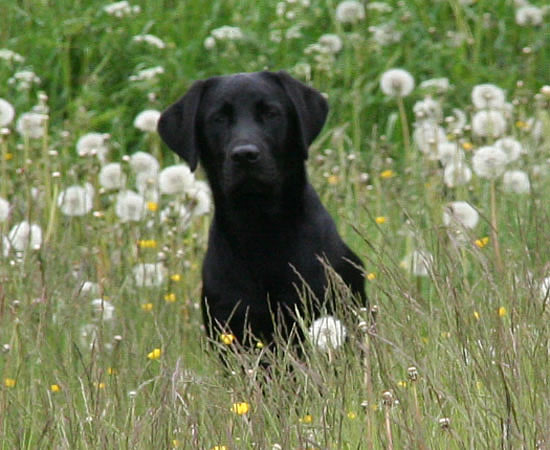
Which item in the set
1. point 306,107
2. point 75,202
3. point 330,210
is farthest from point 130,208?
point 306,107

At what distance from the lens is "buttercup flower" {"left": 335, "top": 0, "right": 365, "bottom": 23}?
7551mm

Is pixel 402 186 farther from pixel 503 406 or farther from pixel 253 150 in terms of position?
pixel 503 406

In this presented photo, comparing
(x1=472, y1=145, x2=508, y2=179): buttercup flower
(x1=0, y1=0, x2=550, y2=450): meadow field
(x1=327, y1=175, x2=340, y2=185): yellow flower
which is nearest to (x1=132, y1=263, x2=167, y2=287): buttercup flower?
(x1=0, y1=0, x2=550, y2=450): meadow field

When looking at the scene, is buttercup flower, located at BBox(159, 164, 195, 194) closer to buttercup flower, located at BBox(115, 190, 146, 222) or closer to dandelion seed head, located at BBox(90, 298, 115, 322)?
buttercup flower, located at BBox(115, 190, 146, 222)

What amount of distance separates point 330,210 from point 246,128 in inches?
45.4

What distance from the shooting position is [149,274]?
4750mm

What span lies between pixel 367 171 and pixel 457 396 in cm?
420

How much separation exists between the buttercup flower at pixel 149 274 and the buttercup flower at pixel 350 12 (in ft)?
9.98

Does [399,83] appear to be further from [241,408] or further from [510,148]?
[241,408]

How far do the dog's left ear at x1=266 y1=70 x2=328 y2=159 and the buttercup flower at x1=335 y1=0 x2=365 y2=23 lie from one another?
3.13 meters

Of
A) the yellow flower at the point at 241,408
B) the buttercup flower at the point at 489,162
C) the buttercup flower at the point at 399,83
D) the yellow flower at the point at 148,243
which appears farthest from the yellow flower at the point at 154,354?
the buttercup flower at the point at 399,83

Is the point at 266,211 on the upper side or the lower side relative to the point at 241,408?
lower

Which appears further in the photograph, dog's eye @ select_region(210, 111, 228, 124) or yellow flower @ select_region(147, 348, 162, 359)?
dog's eye @ select_region(210, 111, 228, 124)

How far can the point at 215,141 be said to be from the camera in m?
4.51
